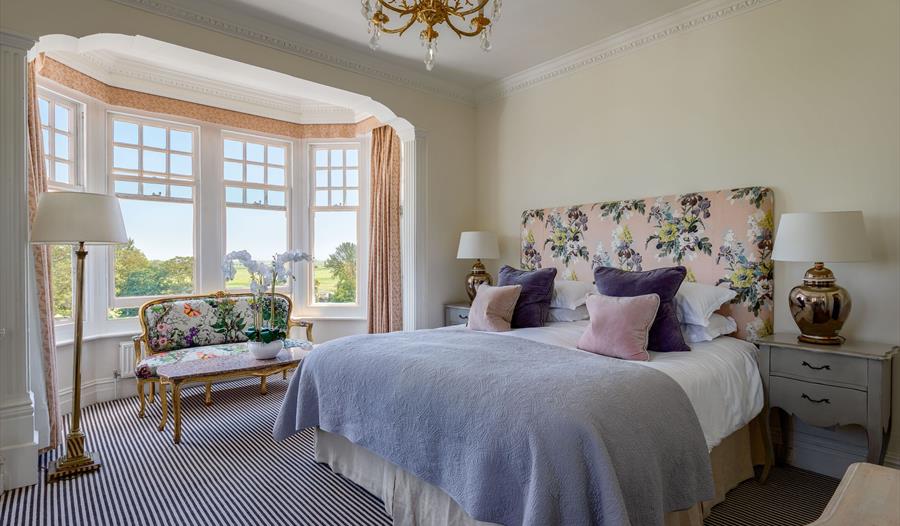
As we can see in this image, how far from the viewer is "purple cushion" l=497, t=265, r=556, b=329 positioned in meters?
3.38

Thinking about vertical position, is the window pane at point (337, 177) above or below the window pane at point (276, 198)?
above

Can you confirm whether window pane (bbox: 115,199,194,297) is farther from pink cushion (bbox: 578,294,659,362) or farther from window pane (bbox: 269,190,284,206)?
pink cushion (bbox: 578,294,659,362)

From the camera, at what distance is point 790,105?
2855mm

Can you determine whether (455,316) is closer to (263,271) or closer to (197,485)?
(263,271)

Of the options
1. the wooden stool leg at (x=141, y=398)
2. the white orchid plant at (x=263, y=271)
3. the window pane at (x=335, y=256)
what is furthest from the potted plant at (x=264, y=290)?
the window pane at (x=335, y=256)

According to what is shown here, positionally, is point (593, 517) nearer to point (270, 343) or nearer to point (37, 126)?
point (270, 343)

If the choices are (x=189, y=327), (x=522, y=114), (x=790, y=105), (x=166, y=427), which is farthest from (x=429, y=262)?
(x=790, y=105)

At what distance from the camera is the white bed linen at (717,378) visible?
213 cm

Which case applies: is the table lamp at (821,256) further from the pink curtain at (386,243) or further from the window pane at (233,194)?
the window pane at (233,194)

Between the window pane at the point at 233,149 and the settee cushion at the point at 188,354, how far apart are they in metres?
1.92

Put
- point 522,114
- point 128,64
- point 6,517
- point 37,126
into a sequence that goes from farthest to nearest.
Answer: point 522,114 < point 128,64 < point 37,126 < point 6,517

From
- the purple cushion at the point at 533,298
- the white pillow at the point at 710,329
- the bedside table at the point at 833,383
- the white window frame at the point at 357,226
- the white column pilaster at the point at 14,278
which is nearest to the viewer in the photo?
→ the bedside table at the point at 833,383

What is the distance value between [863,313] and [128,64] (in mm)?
5594

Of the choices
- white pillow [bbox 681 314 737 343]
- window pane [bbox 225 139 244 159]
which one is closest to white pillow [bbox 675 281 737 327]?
white pillow [bbox 681 314 737 343]
